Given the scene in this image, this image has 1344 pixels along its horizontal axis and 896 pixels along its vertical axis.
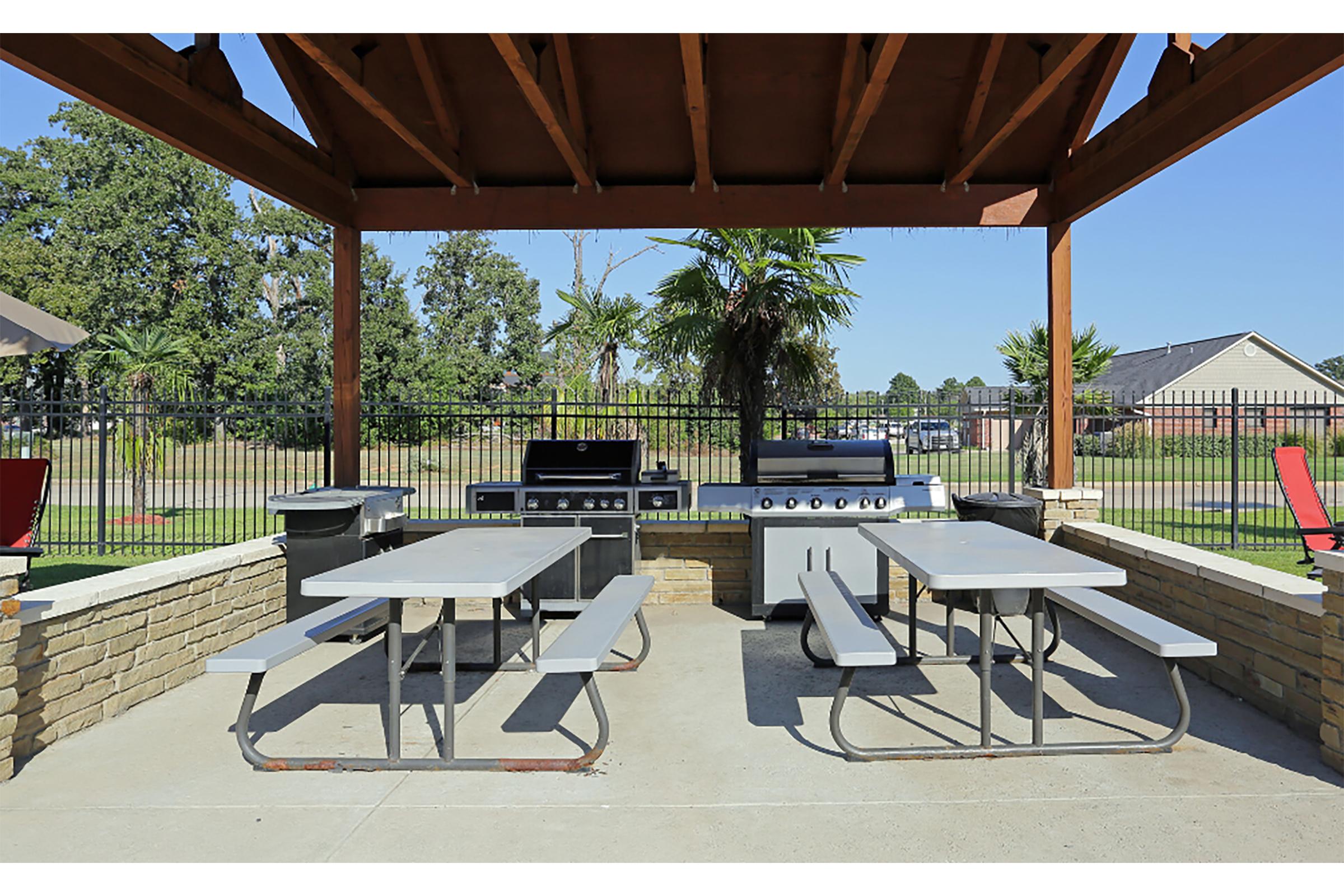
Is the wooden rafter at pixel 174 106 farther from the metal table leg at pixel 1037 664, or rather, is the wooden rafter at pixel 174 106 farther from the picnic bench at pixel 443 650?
the metal table leg at pixel 1037 664

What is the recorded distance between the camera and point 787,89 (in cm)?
518

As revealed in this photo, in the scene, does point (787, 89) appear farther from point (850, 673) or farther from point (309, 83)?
point (850, 673)

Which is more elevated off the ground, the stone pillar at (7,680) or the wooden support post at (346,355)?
the wooden support post at (346,355)

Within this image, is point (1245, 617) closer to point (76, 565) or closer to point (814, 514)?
point (814, 514)

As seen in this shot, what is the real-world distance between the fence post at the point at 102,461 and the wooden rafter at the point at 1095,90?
25.0 ft

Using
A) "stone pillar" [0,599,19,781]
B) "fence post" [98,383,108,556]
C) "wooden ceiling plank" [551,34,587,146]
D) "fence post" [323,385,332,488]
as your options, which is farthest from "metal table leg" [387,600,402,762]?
"fence post" [98,383,108,556]

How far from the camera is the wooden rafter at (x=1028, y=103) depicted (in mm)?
3803

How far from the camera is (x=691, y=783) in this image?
2865 millimetres

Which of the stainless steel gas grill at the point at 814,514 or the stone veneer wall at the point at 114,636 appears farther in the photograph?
the stainless steel gas grill at the point at 814,514

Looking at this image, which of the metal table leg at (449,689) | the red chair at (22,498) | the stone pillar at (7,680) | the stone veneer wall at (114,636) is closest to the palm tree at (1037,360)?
the metal table leg at (449,689)

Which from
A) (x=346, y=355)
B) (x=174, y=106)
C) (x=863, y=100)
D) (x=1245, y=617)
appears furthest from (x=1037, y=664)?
(x=346, y=355)

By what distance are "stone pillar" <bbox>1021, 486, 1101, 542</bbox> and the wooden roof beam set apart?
3699 millimetres

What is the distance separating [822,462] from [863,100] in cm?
215

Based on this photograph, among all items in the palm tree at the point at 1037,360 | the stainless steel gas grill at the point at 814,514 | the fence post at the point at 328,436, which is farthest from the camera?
the palm tree at the point at 1037,360
